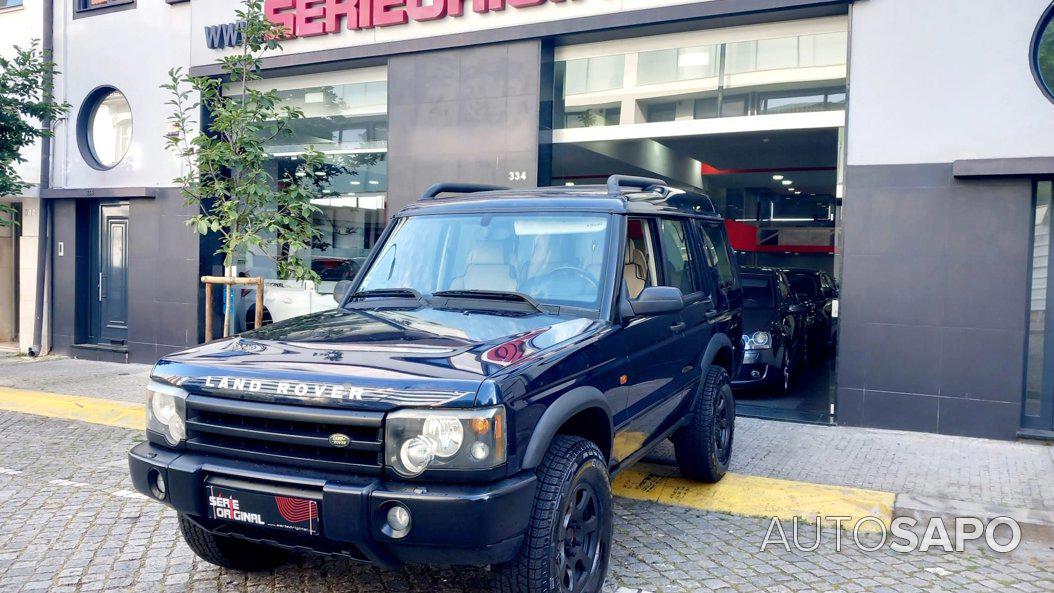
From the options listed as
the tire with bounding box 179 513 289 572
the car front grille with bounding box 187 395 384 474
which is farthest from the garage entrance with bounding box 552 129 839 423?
the car front grille with bounding box 187 395 384 474

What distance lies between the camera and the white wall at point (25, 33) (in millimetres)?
12633

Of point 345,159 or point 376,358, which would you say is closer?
→ point 376,358

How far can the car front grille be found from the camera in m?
3.14

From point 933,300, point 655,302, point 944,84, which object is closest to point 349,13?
point 944,84

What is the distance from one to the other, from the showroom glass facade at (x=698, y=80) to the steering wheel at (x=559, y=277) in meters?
5.32

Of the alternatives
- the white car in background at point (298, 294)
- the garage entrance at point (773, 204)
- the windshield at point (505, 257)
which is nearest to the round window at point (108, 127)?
the white car in background at point (298, 294)

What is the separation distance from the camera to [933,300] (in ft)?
24.8

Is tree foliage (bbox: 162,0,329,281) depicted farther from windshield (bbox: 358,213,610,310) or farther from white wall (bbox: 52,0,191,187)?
white wall (bbox: 52,0,191,187)

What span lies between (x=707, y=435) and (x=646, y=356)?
4.25 feet

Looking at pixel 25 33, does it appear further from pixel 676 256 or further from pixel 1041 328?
pixel 1041 328

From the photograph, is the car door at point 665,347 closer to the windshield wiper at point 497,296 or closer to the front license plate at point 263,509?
the windshield wiper at point 497,296

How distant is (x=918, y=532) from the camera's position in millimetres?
5074

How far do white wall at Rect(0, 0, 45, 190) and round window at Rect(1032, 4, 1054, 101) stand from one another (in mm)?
12813

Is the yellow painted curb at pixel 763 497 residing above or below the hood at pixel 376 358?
→ below
